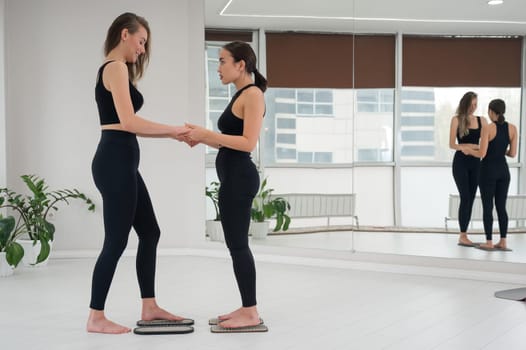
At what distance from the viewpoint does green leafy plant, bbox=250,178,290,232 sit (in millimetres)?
5625

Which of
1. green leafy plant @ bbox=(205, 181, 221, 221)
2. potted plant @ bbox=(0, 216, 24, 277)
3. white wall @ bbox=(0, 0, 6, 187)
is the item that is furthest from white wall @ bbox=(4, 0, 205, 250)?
potted plant @ bbox=(0, 216, 24, 277)

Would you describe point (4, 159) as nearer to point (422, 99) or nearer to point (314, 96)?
point (314, 96)

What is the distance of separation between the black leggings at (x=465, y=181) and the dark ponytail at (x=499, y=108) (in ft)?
1.17

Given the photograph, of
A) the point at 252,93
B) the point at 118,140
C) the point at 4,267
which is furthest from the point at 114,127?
the point at 4,267

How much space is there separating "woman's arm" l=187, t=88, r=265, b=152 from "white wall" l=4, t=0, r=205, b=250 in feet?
9.12

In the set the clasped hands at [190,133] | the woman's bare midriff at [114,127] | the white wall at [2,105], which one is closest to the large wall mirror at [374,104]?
the white wall at [2,105]

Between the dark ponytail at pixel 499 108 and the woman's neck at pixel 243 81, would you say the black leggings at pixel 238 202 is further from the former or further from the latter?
the dark ponytail at pixel 499 108

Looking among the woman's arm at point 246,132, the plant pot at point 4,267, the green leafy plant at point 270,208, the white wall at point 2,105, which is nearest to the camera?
the woman's arm at point 246,132

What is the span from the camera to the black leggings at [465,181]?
495 cm

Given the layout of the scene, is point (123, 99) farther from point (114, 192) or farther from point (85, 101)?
point (85, 101)

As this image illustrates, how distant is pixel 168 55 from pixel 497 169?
2873 millimetres

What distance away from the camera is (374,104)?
5184 millimetres

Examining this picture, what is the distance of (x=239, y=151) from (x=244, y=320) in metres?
0.82

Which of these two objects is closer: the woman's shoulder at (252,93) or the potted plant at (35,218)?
the woman's shoulder at (252,93)
